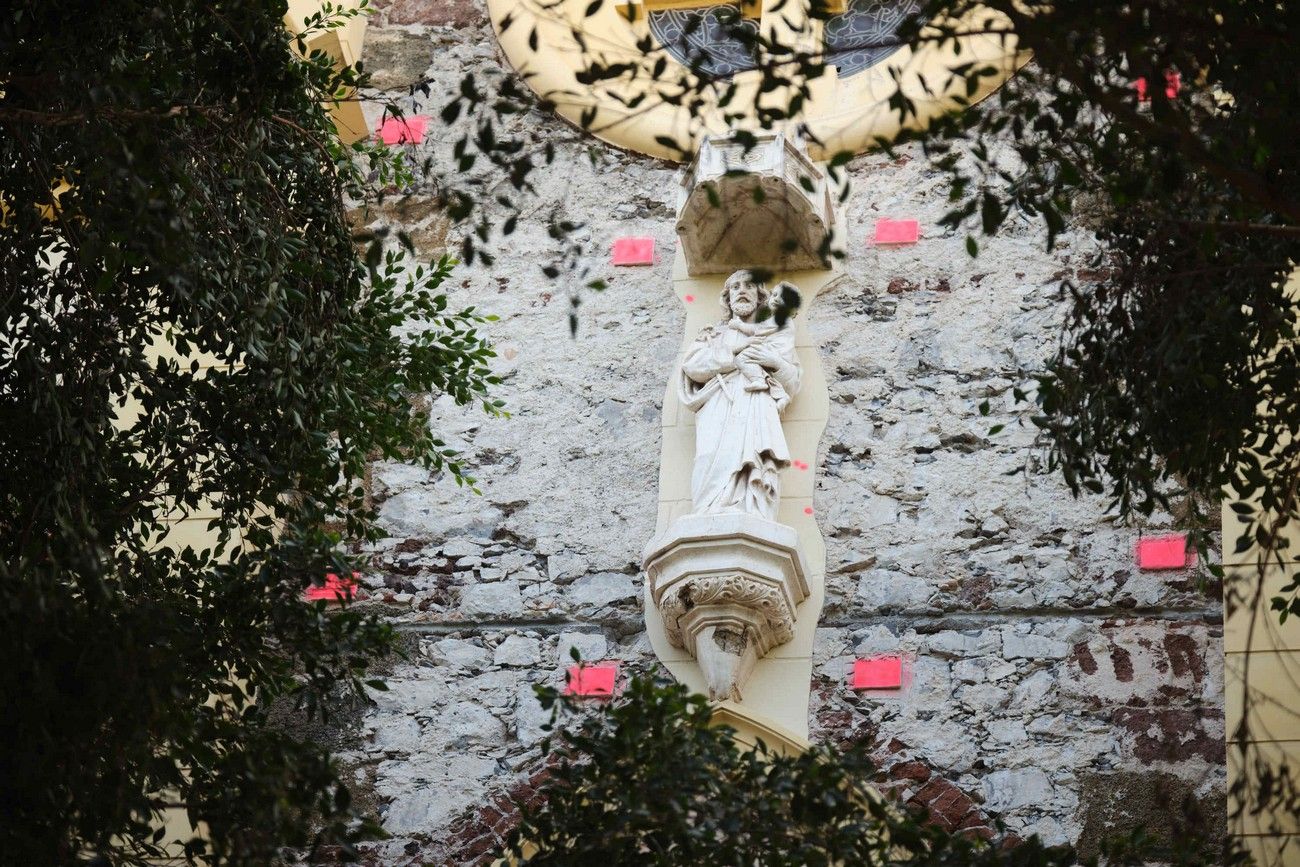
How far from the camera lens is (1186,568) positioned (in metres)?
8.62

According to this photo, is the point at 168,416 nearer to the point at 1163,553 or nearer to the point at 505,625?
the point at 505,625

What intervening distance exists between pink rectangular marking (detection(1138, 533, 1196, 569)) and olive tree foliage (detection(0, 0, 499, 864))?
3273mm

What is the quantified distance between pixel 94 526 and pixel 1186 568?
181 inches

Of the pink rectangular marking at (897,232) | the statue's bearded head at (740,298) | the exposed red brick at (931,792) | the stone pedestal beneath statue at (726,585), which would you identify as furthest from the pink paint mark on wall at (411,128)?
the exposed red brick at (931,792)

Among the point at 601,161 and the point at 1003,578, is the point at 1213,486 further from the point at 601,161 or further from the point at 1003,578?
the point at 601,161

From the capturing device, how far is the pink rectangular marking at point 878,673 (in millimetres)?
8609

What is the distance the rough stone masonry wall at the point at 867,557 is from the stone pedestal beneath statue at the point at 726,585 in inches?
14.2

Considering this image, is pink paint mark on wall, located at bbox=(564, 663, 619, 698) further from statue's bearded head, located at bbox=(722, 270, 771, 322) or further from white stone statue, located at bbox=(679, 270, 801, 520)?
statue's bearded head, located at bbox=(722, 270, 771, 322)

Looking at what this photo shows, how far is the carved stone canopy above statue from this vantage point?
9.60 meters

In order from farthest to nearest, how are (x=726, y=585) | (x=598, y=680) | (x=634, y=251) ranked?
(x=634, y=251) → (x=598, y=680) → (x=726, y=585)

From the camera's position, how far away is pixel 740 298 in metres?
9.51

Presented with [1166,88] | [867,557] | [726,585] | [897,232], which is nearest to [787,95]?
[897,232]

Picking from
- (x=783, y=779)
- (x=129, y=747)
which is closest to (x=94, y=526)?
(x=129, y=747)

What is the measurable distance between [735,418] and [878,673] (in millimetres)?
1318
